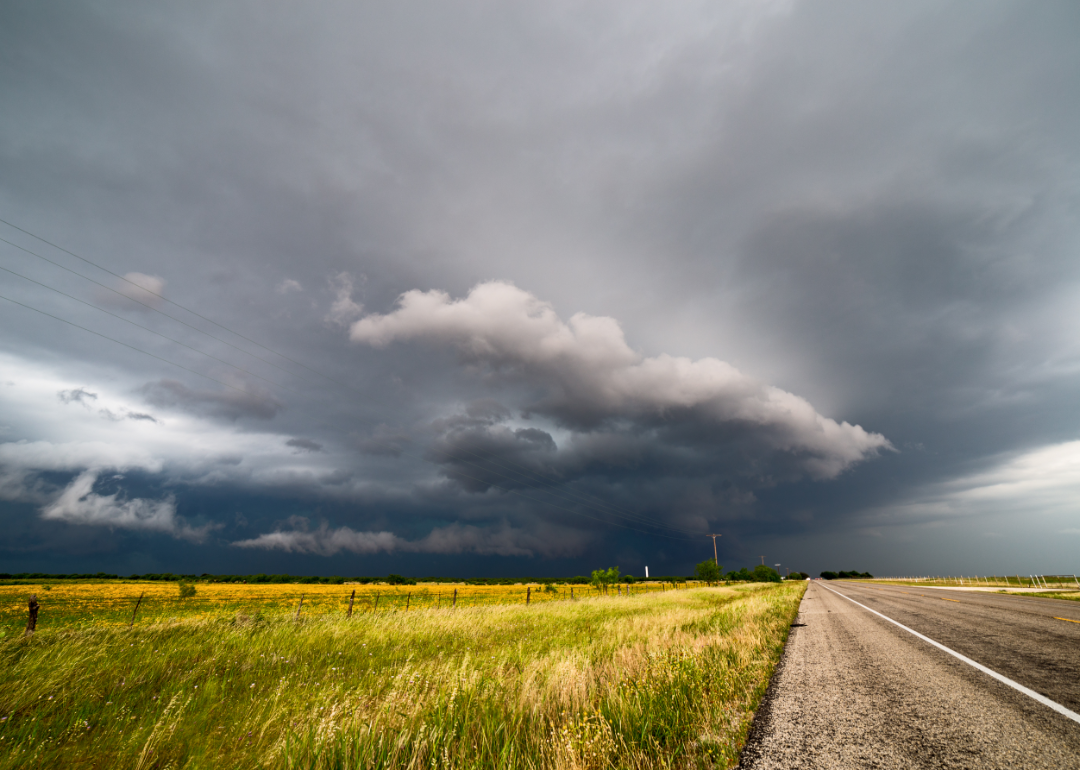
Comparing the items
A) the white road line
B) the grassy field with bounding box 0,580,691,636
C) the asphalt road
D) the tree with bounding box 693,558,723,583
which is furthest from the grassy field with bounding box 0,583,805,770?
the tree with bounding box 693,558,723,583

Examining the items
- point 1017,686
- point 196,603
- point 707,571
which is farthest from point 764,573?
point 1017,686

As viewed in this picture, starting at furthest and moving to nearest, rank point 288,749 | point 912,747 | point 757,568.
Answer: point 757,568 < point 912,747 < point 288,749

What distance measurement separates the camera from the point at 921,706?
238 inches

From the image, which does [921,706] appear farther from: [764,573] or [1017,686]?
[764,573]

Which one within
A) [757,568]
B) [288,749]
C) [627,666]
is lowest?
[757,568]

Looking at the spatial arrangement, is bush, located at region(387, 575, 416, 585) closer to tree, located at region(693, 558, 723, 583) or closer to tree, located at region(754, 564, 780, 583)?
tree, located at region(693, 558, 723, 583)

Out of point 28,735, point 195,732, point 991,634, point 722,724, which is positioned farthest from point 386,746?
point 991,634

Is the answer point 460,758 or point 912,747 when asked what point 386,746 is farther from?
point 912,747

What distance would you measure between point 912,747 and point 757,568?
21629 cm

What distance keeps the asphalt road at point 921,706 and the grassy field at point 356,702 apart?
0.55 metres

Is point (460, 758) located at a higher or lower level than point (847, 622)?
higher

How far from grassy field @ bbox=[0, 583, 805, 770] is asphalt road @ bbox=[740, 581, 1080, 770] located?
0.55 metres

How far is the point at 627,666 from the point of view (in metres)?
8.24

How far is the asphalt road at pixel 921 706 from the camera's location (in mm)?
4465
